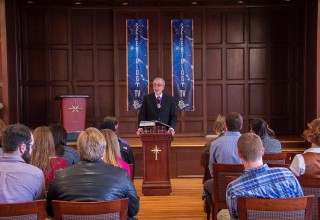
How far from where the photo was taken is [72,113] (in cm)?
856

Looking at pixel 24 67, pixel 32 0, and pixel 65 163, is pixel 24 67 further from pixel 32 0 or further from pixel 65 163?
pixel 65 163

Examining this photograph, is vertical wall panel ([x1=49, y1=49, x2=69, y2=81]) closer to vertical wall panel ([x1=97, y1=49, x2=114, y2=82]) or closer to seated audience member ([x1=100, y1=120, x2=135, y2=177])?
vertical wall panel ([x1=97, y1=49, x2=114, y2=82])

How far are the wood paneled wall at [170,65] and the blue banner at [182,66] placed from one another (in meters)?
0.14

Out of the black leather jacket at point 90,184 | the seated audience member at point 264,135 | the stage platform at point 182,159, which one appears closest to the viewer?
the black leather jacket at point 90,184

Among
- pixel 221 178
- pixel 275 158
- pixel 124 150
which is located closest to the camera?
pixel 221 178

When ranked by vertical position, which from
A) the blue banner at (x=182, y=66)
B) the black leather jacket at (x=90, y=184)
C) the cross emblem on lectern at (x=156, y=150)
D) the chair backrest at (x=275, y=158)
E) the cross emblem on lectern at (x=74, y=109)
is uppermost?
the blue banner at (x=182, y=66)

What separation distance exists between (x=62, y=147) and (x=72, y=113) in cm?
450

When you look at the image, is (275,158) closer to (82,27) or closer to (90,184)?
(90,184)

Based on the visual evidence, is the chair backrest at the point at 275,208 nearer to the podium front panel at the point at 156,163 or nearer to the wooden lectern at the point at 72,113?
the podium front panel at the point at 156,163

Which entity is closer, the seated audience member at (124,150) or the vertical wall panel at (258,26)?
the seated audience member at (124,150)

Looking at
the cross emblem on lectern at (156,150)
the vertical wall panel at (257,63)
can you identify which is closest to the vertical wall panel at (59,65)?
the vertical wall panel at (257,63)

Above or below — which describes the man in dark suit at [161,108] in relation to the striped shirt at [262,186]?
above

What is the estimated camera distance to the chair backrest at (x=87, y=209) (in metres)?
2.61

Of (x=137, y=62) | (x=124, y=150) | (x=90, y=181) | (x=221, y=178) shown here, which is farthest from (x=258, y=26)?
(x=90, y=181)
